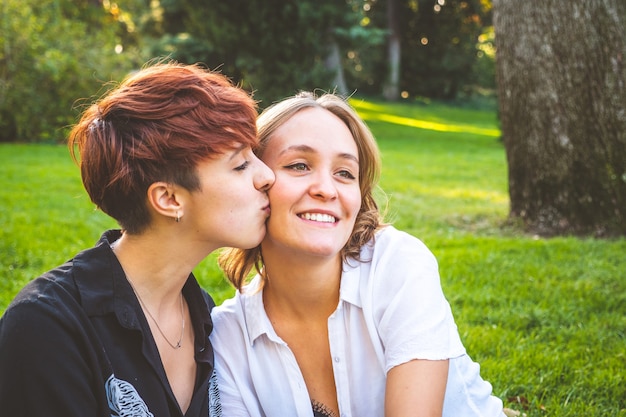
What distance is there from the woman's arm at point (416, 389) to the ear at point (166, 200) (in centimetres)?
92

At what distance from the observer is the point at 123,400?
1.84m

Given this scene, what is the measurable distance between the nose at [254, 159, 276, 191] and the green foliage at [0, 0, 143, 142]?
40.3ft

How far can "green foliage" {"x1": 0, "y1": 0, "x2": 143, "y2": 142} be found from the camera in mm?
13656

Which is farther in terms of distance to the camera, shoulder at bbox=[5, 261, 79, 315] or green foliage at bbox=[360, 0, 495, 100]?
green foliage at bbox=[360, 0, 495, 100]

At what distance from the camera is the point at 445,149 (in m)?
15.7

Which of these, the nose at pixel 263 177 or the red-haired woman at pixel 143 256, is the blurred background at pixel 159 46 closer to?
the nose at pixel 263 177

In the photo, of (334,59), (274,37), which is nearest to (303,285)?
(274,37)

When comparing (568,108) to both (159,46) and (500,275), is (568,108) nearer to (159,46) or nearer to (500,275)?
(500,275)

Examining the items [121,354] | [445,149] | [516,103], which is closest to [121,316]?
[121,354]

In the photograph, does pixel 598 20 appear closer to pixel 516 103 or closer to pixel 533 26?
pixel 533 26

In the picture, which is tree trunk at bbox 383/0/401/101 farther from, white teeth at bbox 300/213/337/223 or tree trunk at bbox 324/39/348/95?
white teeth at bbox 300/213/337/223

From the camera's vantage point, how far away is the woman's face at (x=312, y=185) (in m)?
2.25

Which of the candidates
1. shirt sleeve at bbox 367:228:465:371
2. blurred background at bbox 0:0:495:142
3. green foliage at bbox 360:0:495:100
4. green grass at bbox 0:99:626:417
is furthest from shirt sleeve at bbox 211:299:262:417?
green foliage at bbox 360:0:495:100

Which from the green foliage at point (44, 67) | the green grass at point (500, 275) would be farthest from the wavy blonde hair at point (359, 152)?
the green foliage at point (44, 67)
